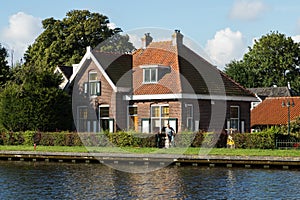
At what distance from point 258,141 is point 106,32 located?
37278 millimetres

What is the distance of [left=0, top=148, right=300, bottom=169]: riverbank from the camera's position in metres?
29.7

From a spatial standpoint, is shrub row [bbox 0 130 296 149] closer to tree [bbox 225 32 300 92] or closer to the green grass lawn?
the green grass lawn

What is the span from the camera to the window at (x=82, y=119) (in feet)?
147

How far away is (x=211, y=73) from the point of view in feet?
147

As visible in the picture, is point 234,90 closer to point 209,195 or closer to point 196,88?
point 196,88

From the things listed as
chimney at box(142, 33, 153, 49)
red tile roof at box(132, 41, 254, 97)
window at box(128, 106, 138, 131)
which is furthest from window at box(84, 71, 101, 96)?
chimney at box(142, 33, 153, 49)

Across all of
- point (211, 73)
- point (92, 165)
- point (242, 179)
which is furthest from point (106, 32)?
point (242, 179)

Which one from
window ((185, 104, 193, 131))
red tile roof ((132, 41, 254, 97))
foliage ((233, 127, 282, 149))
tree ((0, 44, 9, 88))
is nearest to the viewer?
foliage ((233, 127, 282, 149))

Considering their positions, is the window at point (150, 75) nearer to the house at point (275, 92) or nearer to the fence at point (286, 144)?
the fence at point (286, 144)

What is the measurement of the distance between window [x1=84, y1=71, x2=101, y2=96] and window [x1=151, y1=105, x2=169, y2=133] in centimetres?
469

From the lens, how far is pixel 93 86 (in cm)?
4450

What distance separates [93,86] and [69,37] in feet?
73.1

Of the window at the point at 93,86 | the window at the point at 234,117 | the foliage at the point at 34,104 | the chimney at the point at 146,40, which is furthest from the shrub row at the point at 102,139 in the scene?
the chimney at the point at 146,40

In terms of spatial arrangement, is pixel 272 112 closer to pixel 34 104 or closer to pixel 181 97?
pixel 181 97
